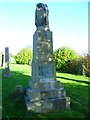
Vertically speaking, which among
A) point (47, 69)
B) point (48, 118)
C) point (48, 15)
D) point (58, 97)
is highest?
point (48, 15)

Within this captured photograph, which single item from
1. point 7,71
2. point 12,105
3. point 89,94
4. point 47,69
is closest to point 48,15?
point 47,69

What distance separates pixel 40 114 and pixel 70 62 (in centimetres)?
1710

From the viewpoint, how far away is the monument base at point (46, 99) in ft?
29.1

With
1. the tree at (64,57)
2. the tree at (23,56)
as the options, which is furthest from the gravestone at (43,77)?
the tree at (23,56)

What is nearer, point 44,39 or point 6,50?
point 44,39

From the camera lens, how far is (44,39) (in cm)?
946

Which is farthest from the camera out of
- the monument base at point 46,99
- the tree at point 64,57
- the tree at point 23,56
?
the tree at point 23,56

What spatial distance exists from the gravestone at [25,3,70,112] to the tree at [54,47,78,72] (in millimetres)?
16280

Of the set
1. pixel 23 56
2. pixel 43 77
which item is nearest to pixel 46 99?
pixel 43 77

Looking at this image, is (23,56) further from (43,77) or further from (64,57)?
(43,77)

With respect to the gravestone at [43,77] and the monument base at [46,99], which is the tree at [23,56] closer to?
the gravestone at [43,77]

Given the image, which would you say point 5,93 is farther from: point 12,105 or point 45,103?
point 45,103

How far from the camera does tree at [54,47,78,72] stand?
26.0 meters

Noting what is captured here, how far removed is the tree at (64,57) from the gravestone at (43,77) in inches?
641
